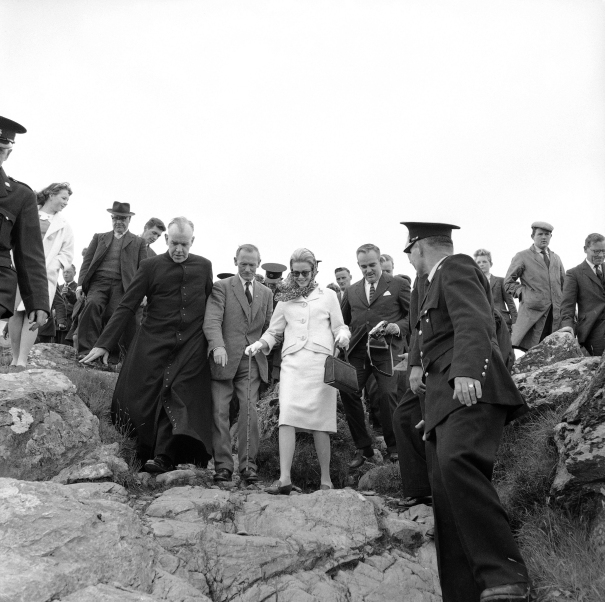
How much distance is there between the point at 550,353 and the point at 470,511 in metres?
4.05

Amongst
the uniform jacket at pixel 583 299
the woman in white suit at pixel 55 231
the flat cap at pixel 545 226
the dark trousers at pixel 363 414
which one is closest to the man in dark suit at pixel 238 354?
the dark trousers at pixel 363 414

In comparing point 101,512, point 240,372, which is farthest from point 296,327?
point 101,512

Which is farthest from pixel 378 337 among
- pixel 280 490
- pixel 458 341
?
pixel 458 341

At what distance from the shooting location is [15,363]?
764cm

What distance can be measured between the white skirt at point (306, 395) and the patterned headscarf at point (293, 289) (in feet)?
1.84

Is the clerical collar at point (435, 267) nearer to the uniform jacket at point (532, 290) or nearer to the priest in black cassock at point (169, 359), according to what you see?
the priest in black cassock at point (169, 359)

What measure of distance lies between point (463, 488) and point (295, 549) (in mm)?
1482

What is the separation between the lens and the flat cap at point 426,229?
191 inches

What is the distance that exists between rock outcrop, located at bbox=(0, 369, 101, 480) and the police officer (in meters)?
1.12

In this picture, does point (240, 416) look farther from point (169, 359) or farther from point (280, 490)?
point (280, 490)

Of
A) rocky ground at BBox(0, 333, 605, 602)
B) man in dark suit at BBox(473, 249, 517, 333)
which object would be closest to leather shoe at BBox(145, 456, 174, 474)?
rocky ground at BBox(0, 333, 605, 602)

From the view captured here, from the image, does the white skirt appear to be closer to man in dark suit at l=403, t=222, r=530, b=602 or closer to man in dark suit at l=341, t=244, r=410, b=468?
man in dark suit at l=341, t=244, r=410, b=468

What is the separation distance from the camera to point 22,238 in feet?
17.3

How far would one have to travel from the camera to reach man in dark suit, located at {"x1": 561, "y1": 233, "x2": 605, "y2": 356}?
9164 millimetres
